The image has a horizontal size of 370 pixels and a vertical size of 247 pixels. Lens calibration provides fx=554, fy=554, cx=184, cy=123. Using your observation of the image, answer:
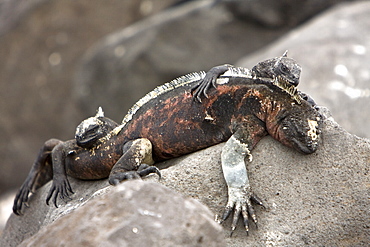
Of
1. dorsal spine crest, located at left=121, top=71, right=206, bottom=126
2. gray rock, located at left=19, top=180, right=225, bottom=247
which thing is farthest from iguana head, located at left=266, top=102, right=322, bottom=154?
gray rock, located at left=19, top=180, right=225, bottom=247

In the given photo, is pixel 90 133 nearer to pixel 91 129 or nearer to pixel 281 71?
pixel 91 129

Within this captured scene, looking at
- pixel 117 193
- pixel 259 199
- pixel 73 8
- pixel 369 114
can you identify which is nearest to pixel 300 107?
pixel 259 199

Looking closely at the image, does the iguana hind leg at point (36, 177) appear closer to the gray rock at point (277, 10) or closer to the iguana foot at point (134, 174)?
the iguana foot at point (134, 174)

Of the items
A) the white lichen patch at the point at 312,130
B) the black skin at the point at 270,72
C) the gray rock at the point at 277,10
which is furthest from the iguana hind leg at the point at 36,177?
the gray rock at the point at 277,10

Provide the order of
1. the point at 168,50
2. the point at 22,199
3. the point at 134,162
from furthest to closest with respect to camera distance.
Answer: the point at 168,50 < the point at 22,199 < the point at 134,162

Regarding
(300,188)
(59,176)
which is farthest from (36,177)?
(300,188)

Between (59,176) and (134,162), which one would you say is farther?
(59,176)

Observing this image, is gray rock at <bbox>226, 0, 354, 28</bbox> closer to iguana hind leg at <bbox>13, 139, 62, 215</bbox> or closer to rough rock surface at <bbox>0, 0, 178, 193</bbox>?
rough rock surface at <bbox>0, 0, 178, 193</bbox>
